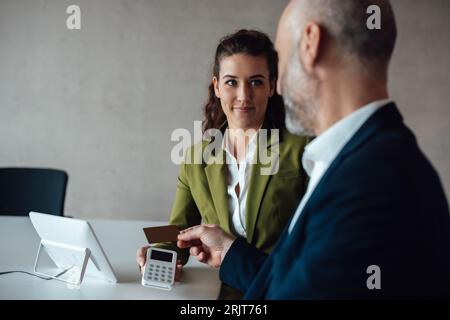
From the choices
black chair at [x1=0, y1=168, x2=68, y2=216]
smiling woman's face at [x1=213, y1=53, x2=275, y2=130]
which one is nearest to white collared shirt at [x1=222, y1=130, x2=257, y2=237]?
smiling woman's face at [x1=213, y1=53, x2=275, y2=130]

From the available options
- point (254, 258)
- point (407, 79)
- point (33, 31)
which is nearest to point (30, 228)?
point (254, 258)

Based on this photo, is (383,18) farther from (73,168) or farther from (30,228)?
(73,168)

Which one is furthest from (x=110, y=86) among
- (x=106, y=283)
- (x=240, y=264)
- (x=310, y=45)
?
(x=310, y=45)

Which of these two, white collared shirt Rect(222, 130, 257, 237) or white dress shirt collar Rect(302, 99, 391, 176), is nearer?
white dress shirt collar Rect(302, 99, 391, 176)

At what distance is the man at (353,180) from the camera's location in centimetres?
73

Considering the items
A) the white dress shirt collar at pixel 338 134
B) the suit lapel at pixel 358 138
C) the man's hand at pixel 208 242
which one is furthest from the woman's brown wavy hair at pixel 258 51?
the suit lapel at pixel 358 138

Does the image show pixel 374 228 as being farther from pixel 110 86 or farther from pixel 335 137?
pixel 110 86

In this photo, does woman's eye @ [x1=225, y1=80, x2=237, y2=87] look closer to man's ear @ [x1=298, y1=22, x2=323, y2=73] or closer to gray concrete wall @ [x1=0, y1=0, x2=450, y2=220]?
man's ear @ [x1=298, y1=22, x2=323, y2=73]

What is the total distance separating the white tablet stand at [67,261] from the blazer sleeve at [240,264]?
0.42m

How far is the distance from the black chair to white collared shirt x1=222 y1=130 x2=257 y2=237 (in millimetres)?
1479

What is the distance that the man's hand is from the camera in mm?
1443

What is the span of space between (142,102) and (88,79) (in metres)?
0.49

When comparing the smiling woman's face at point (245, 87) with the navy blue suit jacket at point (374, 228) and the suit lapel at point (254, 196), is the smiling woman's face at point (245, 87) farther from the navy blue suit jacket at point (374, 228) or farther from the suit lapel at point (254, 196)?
the navy blue suit jacket at point (374, 228)

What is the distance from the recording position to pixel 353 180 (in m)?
0.76
